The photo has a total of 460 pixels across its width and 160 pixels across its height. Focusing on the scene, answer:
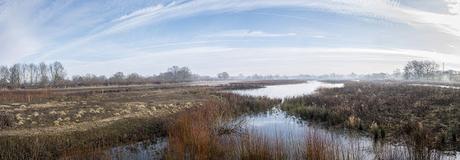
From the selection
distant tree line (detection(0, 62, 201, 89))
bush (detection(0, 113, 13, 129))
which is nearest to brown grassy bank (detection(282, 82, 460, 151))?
bush (detection(0, 113, 13, 129))

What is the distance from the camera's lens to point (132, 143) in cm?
1444

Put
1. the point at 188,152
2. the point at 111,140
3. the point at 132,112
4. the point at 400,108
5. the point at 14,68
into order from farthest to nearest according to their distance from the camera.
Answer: the point at 14,68 → the point at 400,108 → the point at 132,112 → the point at 111,140 → the point at 188,152

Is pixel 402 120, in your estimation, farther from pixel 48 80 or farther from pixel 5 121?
pixel 48 80

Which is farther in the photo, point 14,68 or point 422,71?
point 422,71

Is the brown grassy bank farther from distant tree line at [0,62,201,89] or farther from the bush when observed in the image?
distant tree line at [0,62,201,89]

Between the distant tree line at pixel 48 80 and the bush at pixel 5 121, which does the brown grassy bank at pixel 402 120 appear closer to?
the bush at pixel 5 121

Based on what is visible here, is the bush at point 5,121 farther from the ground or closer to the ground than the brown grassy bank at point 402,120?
farther from the ground

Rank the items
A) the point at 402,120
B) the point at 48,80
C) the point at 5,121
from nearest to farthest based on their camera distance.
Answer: the point at 5,121, the point at 402,120, the point at 48,80

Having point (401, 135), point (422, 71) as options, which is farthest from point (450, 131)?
point (422, 71)

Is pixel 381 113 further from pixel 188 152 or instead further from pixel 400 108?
pixel 188 152

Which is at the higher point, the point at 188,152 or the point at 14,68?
the point at 14,68

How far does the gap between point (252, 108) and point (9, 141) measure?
19.0 metres

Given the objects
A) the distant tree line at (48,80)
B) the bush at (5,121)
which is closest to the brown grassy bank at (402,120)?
the bush at (5,121)

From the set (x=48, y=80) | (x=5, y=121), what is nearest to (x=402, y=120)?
(x=5, y=121)
